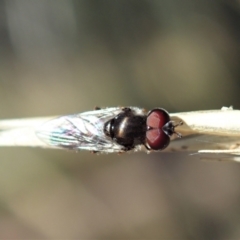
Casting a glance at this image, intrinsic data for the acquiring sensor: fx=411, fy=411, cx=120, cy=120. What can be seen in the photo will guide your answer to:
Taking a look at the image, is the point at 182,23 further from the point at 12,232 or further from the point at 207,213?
the point at 12,232

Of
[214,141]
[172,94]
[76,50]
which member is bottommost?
[214,141]

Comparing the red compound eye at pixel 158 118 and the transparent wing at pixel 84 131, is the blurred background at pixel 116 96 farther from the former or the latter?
the red compound eye at pixel 158 118

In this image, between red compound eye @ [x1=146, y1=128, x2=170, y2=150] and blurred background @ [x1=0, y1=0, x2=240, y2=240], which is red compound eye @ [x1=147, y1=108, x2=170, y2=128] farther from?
blurred background @ [x1=0, y1=0, x2=240, y2=240]

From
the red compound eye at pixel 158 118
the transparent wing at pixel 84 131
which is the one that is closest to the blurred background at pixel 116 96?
the transparent wing at pixel 84 131

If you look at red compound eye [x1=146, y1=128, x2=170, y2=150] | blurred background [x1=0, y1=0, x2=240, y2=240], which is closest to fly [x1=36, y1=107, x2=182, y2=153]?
red compound eye [x1=146, y1=128, x2=170, y2=150]

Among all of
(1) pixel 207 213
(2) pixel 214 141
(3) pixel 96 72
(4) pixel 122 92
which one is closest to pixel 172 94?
(4) pixel 122 92

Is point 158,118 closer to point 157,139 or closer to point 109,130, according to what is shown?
point 157,139

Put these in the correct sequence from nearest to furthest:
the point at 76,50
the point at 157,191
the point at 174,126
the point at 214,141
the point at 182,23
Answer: the point at 214,141 → the point at 174,126 → the point at 182,23 → the point at 157,191 → the point at 76,50

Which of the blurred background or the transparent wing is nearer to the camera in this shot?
the transparent wing
